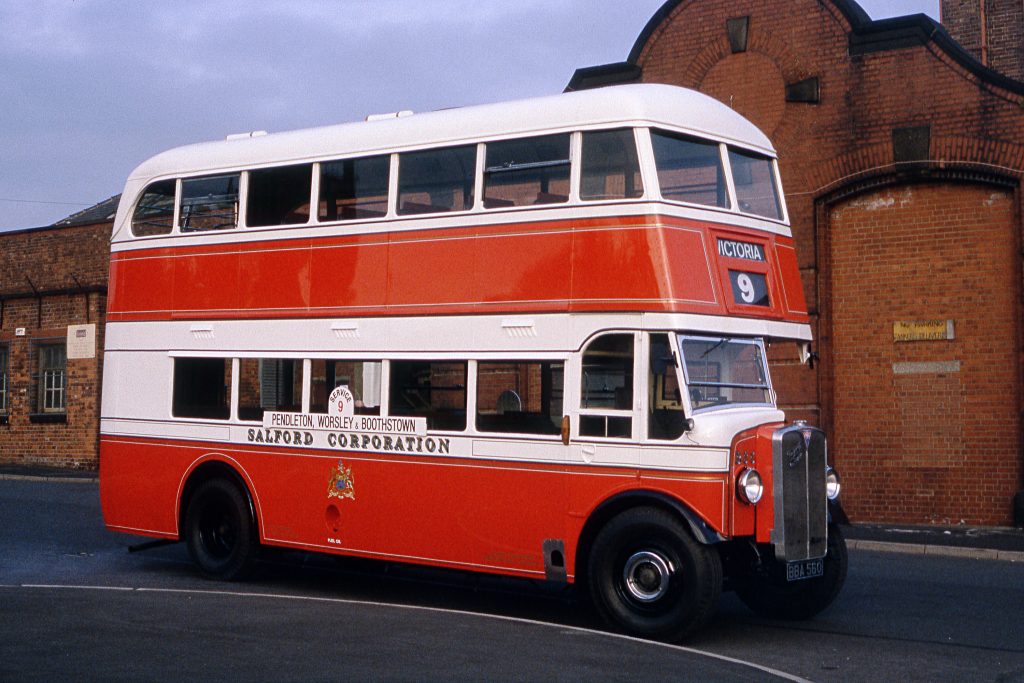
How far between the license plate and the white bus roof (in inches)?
132

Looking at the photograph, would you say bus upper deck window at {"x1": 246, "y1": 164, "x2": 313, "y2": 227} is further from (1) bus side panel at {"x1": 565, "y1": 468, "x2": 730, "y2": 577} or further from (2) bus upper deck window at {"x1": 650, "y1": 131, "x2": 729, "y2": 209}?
(1) bus side panel at {"x1": 565, "y1": 468, "x2": 730, "y2": 577}

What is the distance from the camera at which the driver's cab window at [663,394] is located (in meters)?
9.41

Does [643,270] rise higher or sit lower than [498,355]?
higher

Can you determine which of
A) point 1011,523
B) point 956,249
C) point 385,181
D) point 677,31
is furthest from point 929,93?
point 385,181

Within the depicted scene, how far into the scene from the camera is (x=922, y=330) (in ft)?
61.5

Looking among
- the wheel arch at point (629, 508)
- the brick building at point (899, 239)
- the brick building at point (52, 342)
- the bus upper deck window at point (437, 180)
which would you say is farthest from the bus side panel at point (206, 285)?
the brick building at point (52, 342)

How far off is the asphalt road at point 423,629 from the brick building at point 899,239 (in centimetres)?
483

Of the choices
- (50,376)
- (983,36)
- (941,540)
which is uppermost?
(983,36)

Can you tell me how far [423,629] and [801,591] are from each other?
3.04 meters

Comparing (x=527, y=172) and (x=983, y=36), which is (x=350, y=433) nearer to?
(x=527, y=172)

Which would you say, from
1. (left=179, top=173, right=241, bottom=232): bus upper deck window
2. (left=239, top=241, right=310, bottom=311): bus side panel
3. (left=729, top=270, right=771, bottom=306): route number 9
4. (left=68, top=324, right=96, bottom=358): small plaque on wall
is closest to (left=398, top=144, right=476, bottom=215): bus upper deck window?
(left=239, top=241, right=310, bottom=311): bus side panel

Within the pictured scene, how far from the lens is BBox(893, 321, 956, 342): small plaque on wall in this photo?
18.6 meters

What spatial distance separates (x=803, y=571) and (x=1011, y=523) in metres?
9.72

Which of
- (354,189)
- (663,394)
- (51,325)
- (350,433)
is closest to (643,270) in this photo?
(663,394)
